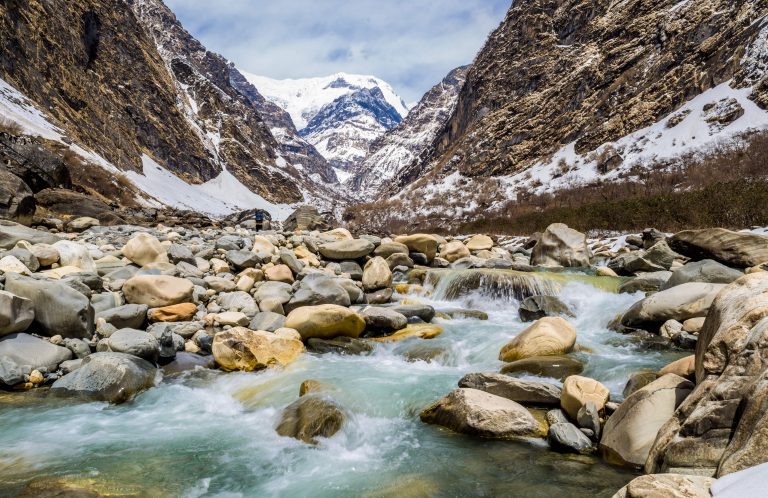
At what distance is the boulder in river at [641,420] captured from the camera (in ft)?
12.8

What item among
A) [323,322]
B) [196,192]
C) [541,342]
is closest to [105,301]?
[323,322]

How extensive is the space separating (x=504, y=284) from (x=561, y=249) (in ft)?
20.3

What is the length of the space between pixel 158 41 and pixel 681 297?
188 metres

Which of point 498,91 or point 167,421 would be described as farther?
point 498,91

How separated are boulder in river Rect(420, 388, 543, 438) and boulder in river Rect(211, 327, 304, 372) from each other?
2.98m

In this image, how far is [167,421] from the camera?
530 centimetres

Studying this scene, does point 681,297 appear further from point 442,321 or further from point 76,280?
point 76,280

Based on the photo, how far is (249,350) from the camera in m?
7.01

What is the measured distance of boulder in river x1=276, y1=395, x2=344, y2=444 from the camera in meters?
4.85

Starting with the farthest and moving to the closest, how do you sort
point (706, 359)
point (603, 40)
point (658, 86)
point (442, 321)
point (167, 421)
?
point (603, 40) < point (658, 86) < point (442, 321) < point (167, 421) < point (706, 359)

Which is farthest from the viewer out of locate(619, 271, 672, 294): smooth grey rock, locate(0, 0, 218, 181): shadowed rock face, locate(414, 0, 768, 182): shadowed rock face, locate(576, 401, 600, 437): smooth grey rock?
locate(0, 0, 218, 181): shadowed rock face

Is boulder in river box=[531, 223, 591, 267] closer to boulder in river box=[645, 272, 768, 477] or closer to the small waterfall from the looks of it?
the small waterfall

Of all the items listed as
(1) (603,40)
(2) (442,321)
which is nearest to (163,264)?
(2) (442,321)

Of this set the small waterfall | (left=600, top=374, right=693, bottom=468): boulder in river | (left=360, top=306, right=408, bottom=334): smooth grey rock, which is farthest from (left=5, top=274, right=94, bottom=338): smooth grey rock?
the small waterfall
